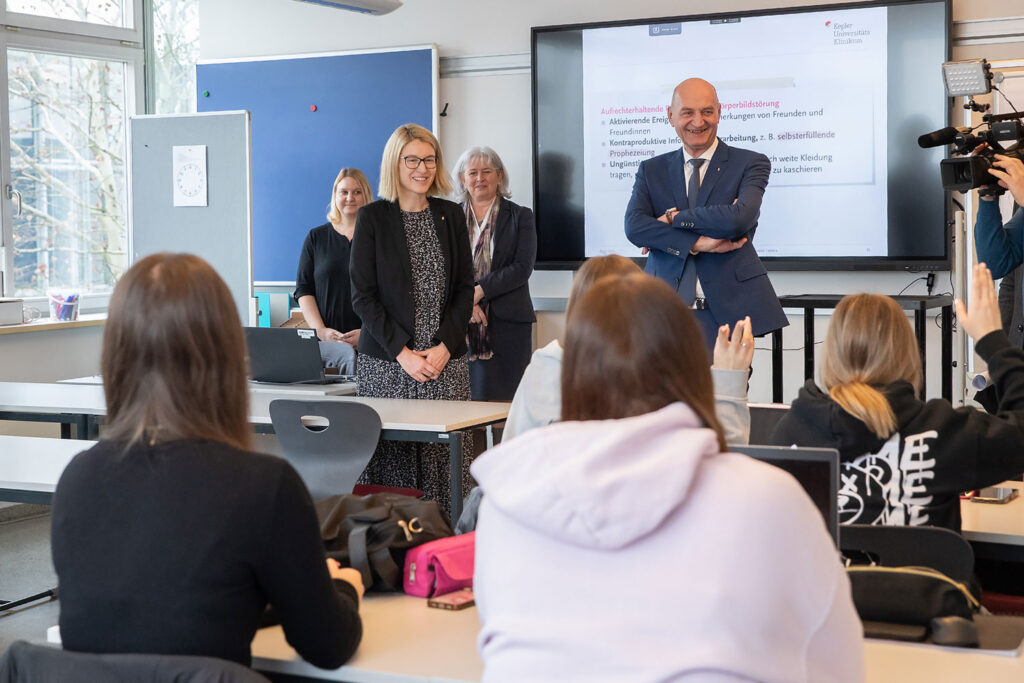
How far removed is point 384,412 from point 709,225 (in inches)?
50.4

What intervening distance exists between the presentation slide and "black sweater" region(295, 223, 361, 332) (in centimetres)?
158

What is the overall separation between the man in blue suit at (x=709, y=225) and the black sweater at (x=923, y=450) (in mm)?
1662

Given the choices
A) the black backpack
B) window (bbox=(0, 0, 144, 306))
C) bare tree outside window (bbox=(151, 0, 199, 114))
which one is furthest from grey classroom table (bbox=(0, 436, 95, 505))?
bare tree outside window (bbox=(151, 0, 199, 114))

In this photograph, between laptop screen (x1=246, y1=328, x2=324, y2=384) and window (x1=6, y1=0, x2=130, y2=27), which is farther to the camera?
window (x1=6, y1=0, x2=130, y2=27)

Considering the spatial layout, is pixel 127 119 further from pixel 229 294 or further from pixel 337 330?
pixel 229 294

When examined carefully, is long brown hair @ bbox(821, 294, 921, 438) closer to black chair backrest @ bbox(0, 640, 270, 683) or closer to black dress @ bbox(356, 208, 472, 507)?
black chair backrest @ bbox(0, 640, 270, 683)

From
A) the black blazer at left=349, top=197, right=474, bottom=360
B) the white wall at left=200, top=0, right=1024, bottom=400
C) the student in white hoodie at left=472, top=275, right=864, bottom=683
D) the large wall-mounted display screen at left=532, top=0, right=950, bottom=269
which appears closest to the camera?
the student in white hoodie at left=472, top=275, right=864, bottom=683

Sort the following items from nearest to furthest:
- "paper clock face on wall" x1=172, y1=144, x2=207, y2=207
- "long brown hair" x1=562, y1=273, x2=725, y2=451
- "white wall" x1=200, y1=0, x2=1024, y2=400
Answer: "long brown hair" x1=562, y1=273, x2=725, y2=451 → "white wall" x1=200, y1=0, x2=1024, y2=400 → "paper clock face on wall" x1=172, y1=144, x2=207, y2=207

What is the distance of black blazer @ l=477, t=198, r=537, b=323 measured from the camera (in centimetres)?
524

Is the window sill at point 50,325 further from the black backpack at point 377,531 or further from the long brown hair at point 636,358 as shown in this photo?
the long brown hair at point 636,358

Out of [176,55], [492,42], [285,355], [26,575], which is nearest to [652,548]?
[285,355]

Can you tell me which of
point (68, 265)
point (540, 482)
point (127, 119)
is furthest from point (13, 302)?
point (540, 482)

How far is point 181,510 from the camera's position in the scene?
1459 millimetres

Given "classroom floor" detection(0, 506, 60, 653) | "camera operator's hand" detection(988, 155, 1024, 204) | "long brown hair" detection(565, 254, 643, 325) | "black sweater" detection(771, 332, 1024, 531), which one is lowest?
"classroom floor" detection(0, 506, 60, 653)
